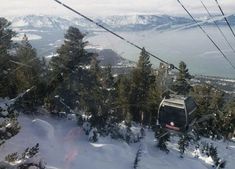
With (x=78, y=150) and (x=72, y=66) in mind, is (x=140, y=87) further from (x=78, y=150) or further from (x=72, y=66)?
(x=78, y=150)

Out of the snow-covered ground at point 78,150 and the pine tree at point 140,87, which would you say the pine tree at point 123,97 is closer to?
the pine tree at point 140,87

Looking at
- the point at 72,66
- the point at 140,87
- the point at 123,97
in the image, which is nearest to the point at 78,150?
the point at 72,66

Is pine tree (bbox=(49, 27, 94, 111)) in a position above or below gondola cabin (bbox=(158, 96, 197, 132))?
below

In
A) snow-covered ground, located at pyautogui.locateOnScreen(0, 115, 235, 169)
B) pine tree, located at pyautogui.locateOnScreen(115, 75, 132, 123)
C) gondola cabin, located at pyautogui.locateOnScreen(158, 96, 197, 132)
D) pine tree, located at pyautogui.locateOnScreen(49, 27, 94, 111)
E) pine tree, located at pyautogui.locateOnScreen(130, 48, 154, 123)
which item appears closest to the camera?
gondola cabin, located at pyautogui.locateOnScreen(158, 96, 197, 132)

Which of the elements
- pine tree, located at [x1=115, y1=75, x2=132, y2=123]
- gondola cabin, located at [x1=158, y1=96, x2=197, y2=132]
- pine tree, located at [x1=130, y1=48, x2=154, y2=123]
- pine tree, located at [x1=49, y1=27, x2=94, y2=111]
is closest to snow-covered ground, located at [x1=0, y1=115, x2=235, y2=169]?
pine tree, located at [x1=49, y1=27, x2=94, y2=111]

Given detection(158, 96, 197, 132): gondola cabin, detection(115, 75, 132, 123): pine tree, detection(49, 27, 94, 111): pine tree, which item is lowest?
detection(115, 75, 132, 123): pine tree

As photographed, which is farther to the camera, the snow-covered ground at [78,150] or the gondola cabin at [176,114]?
the snow-covered ground at [78,150]

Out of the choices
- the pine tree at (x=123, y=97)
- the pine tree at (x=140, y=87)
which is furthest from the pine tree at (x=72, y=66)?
the pine tree at (x=140, y=87)

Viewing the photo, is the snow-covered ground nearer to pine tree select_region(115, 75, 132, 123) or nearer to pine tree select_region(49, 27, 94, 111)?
pine tree select_region(49, 27, 94, 111)
